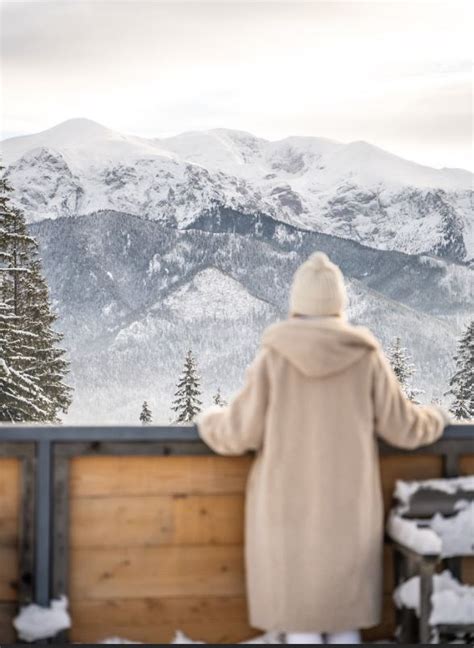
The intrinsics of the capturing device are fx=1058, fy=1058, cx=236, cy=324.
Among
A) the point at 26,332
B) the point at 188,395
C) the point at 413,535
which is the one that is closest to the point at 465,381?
the point at 188,395

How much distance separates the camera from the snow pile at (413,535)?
3.06m

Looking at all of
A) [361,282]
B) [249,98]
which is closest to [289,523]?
[361,282]

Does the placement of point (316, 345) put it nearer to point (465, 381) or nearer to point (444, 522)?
point (444, 522)

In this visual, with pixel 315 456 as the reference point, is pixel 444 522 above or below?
below

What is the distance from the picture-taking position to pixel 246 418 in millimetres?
3156

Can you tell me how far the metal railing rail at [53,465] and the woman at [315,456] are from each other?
27cm

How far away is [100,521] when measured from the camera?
3.40 meters

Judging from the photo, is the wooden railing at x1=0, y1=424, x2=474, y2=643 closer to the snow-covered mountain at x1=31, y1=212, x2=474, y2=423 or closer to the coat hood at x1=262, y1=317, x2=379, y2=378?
the coat hood at x1=262, y1=317, x2=379, y2=378

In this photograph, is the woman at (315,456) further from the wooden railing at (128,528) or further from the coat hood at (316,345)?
the wooden railing at (128,528)

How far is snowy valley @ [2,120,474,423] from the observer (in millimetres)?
74812

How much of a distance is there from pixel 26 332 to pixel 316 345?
2947 centimetres

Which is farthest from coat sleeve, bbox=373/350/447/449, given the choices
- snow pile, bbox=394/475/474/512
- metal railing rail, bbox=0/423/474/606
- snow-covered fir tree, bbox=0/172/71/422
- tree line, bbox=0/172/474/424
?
snow-covered fir tree, bbox=0/172/71/422

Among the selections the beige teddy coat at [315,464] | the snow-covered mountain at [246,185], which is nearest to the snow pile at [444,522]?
the beige teddy coat at [315,464]

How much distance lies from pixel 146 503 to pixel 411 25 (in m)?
83.5
